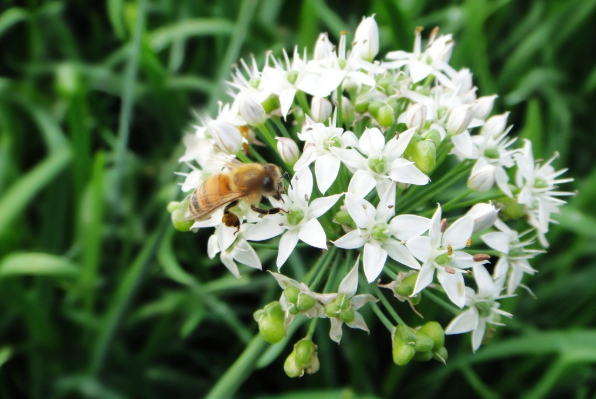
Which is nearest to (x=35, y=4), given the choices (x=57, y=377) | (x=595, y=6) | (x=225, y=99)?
(x=225, y=99)

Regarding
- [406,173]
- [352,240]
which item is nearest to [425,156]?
[406,173]

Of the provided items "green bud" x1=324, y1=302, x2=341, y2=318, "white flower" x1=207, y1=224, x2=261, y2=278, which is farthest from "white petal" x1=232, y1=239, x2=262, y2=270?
"green bud" x1=324, y1=302, x2=341, y2=318

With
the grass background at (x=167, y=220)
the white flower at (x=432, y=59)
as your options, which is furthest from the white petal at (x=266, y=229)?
the white flower at (x=432, y=59)

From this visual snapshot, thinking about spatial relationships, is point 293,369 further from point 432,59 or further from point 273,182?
point 432,59

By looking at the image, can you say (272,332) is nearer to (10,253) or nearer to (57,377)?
(57,377)

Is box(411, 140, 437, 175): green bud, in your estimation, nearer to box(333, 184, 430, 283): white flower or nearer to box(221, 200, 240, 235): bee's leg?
box(333, 184, 430, 283): white flower

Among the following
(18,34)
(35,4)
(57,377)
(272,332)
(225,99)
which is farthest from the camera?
(18,34)
